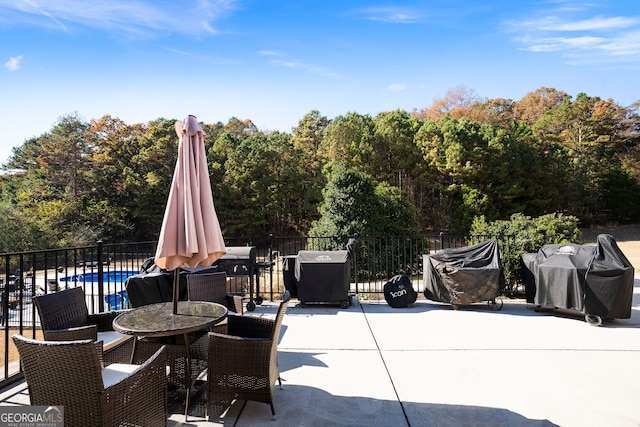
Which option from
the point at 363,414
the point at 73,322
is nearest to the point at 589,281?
the point at 363,414

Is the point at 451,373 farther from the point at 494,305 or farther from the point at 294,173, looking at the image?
the point at 294,173

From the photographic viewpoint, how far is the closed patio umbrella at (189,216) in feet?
9.87

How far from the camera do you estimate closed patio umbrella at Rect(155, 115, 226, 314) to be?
3.01 metres

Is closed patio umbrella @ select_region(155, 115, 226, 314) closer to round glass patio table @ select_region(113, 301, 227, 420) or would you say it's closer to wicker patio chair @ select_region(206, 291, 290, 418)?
round glass patio table @ select_region(113, 301, 227, 420)

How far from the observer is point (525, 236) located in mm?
6953

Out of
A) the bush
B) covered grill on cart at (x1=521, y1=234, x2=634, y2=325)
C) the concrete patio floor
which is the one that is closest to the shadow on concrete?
the concrete patio floor

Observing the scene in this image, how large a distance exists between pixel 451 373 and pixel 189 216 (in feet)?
8.92

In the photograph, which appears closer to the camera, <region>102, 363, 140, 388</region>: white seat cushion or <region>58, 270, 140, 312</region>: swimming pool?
<region>102, 363, 140, 388</region>: white seat cushion

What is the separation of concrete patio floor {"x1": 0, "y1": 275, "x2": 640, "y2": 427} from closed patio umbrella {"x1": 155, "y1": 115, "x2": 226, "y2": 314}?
1.15 meters

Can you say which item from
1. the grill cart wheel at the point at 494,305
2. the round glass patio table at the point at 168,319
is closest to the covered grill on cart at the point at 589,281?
the grill cart wheel at the point at 494,305

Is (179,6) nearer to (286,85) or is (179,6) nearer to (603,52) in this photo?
(286,85)

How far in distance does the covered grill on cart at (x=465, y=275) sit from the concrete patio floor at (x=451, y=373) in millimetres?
341

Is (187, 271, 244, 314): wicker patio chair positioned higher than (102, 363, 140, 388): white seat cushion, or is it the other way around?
(187, 271, 244, 314): wicker patio chair

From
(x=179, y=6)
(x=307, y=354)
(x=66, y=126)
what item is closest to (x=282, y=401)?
(x=307, y=354)
